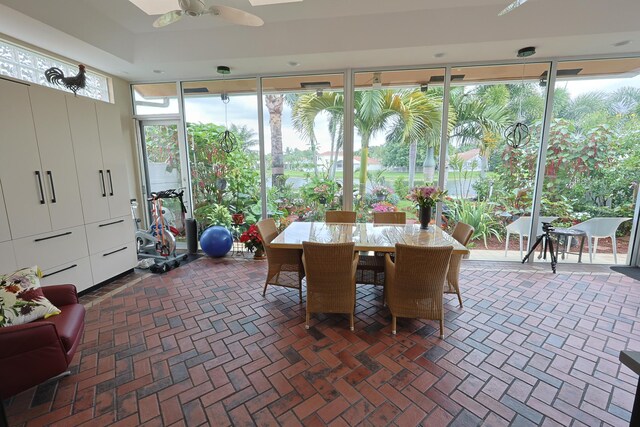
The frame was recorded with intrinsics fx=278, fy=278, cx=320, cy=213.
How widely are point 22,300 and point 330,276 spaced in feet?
7.15

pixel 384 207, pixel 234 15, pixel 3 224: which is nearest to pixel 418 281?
pixel 384 207

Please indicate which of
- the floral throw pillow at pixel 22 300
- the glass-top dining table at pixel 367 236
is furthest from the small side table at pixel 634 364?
the floral throw pillow at pixel 22 300

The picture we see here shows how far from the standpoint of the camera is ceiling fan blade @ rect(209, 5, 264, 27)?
2.27 meters

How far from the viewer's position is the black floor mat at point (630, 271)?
12.0 feet

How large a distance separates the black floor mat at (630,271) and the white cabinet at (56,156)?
6.89 metres

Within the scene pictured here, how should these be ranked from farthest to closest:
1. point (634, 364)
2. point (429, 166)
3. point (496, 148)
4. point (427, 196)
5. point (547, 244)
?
point (429, 166) → point (496, 148) → point (547, 244) → point (427, 196) → point (634, 364)

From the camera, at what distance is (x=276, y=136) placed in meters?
4.59

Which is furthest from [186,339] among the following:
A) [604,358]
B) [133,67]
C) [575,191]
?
[575,191]

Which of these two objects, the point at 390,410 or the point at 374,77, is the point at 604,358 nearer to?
the point at 390,410

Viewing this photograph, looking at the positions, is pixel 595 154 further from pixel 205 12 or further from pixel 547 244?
pixel 205 12

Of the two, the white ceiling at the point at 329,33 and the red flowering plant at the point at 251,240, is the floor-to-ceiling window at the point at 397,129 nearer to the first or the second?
Answer: the white ceiling at the point at 329,33

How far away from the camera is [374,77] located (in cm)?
418

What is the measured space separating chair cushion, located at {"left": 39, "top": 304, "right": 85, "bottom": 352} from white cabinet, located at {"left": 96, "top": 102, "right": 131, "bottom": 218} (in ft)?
5.81

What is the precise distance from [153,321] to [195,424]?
4.56 feet
